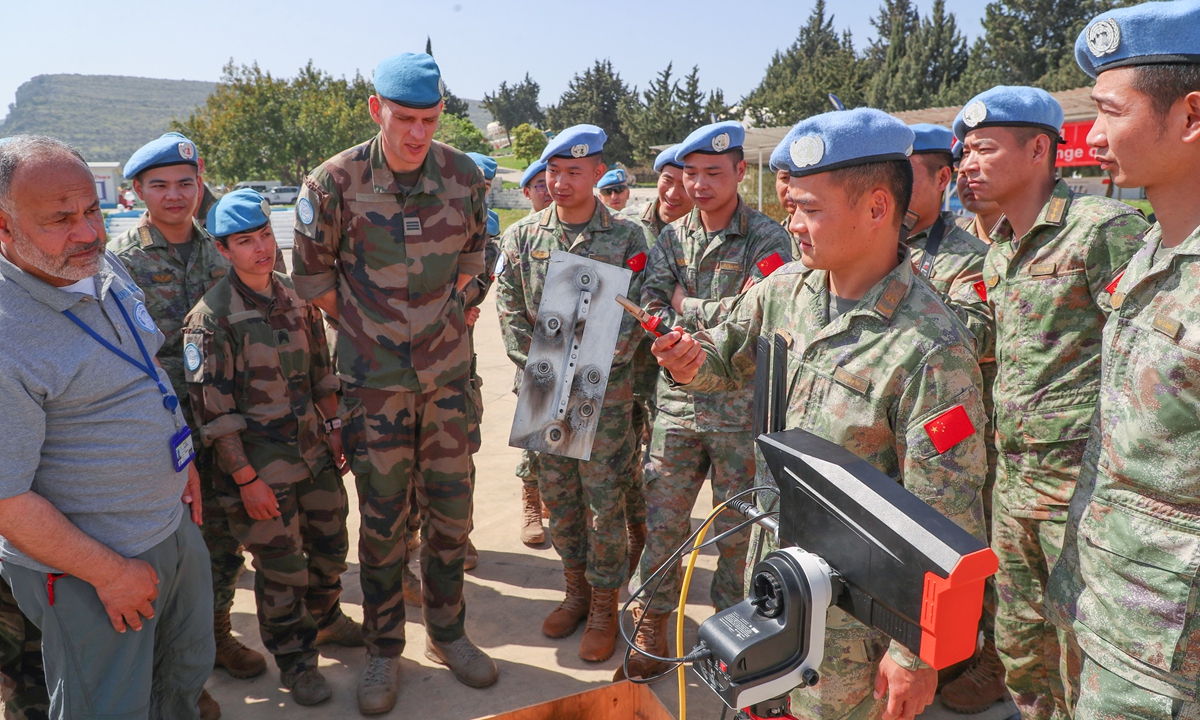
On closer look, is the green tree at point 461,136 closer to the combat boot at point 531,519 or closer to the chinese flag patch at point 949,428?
the combat boot at point 531,519

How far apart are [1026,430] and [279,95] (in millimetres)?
48749

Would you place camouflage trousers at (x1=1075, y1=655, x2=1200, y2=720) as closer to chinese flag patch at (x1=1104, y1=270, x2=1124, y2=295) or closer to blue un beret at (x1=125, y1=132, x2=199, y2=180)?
chinese flag patch at (x1=1104, y1=270, x2=1124, y2=295)

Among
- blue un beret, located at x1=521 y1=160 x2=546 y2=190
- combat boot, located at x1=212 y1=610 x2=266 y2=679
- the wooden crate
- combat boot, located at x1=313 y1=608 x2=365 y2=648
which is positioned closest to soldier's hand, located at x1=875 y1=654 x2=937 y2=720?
the wooden crate

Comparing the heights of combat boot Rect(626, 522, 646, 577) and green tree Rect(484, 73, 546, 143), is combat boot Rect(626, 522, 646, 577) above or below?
below

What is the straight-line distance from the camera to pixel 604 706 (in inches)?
92.7

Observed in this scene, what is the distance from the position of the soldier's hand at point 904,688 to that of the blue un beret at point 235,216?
9.76ft

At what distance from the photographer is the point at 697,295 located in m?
3.72

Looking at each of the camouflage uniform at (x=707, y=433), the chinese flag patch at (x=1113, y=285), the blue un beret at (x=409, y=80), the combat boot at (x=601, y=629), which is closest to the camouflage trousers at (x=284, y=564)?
the combat boot at (x=601, y=629)

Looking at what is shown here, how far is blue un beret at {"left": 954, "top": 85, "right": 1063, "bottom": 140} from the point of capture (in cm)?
279

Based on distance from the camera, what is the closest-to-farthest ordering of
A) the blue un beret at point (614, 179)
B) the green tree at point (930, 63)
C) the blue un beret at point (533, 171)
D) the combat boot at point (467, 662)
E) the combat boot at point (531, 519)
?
the combat boot at point (467, 662), the combat boot at point (531, 519), the blue un beret at point (533, 171), the blue un beret at point (614, 179), the green tree at point (930, 63)

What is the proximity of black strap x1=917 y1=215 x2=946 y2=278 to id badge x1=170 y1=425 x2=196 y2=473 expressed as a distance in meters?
3.10

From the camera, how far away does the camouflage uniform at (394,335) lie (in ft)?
10.4

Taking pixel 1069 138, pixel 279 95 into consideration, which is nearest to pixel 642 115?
pixel 279 95

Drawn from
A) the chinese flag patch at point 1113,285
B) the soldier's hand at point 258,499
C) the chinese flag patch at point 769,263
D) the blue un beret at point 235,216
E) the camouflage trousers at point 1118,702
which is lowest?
the soldier's hand at point 258,499
